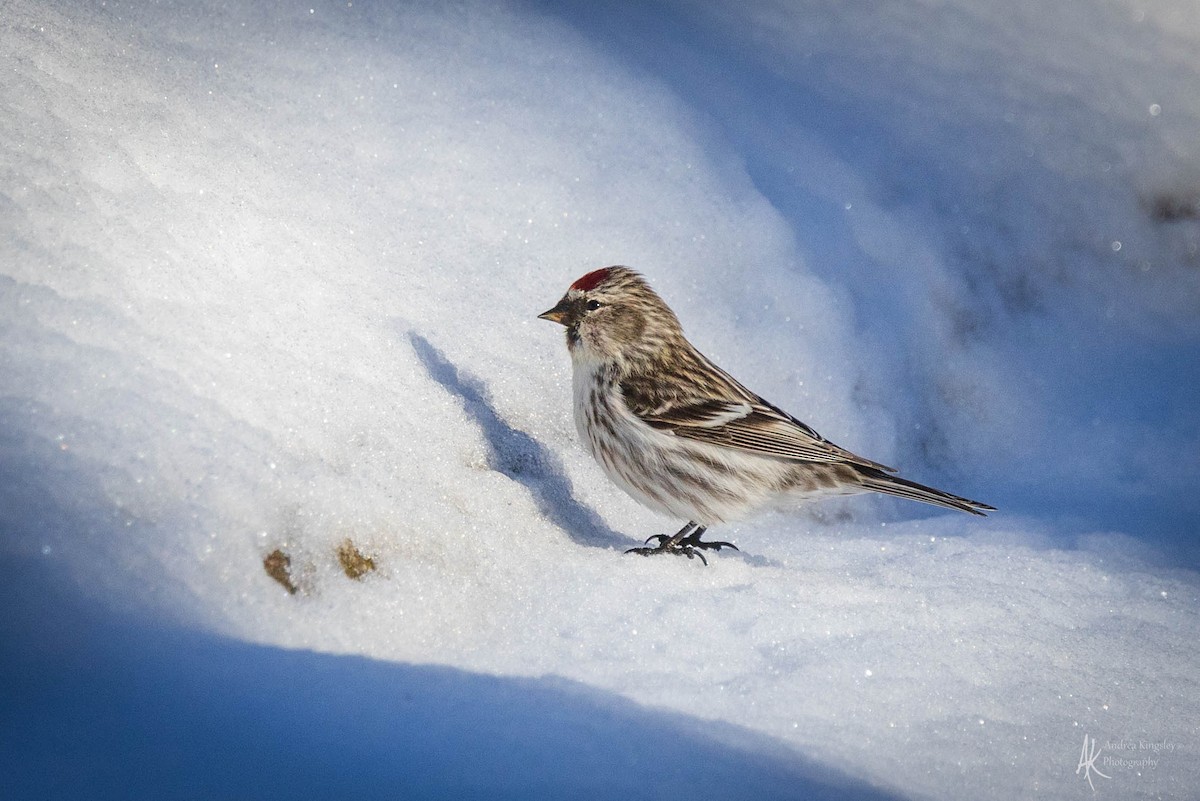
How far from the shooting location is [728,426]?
3.07 m

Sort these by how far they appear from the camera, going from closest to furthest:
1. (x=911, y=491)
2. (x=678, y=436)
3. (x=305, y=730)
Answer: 1. (x=305, y=730)
2. (x=911, y=491)
3. (x=678, y=436)

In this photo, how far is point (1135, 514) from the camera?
3.60 meters

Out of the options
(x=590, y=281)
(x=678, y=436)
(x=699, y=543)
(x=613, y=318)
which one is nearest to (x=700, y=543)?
(x=699, y=543)

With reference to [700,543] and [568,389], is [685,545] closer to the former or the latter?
[700,543]

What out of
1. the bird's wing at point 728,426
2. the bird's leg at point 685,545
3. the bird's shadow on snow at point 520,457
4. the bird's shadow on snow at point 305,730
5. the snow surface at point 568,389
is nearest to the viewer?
the bird's shadow on snow at point 305,730

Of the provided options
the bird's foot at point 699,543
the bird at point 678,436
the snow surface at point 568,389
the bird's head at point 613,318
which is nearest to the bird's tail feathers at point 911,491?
the bird at point 678,436

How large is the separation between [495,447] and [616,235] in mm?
1063

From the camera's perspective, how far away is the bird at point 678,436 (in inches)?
119

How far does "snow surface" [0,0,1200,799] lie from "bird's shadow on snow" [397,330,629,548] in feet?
0.05

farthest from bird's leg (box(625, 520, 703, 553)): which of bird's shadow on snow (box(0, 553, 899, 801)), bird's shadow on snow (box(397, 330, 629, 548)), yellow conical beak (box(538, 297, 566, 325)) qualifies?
bird's shadow on snow (box(0, 553, 899, 801))

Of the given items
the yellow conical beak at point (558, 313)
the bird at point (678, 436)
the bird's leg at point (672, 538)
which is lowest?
the bird's leg at point (672, 538)

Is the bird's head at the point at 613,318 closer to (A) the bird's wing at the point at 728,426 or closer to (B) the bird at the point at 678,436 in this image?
(B) the bird at the point at 678,436

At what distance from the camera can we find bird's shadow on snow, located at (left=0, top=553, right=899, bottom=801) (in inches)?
66.2

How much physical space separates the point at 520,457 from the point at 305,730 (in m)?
1.28
